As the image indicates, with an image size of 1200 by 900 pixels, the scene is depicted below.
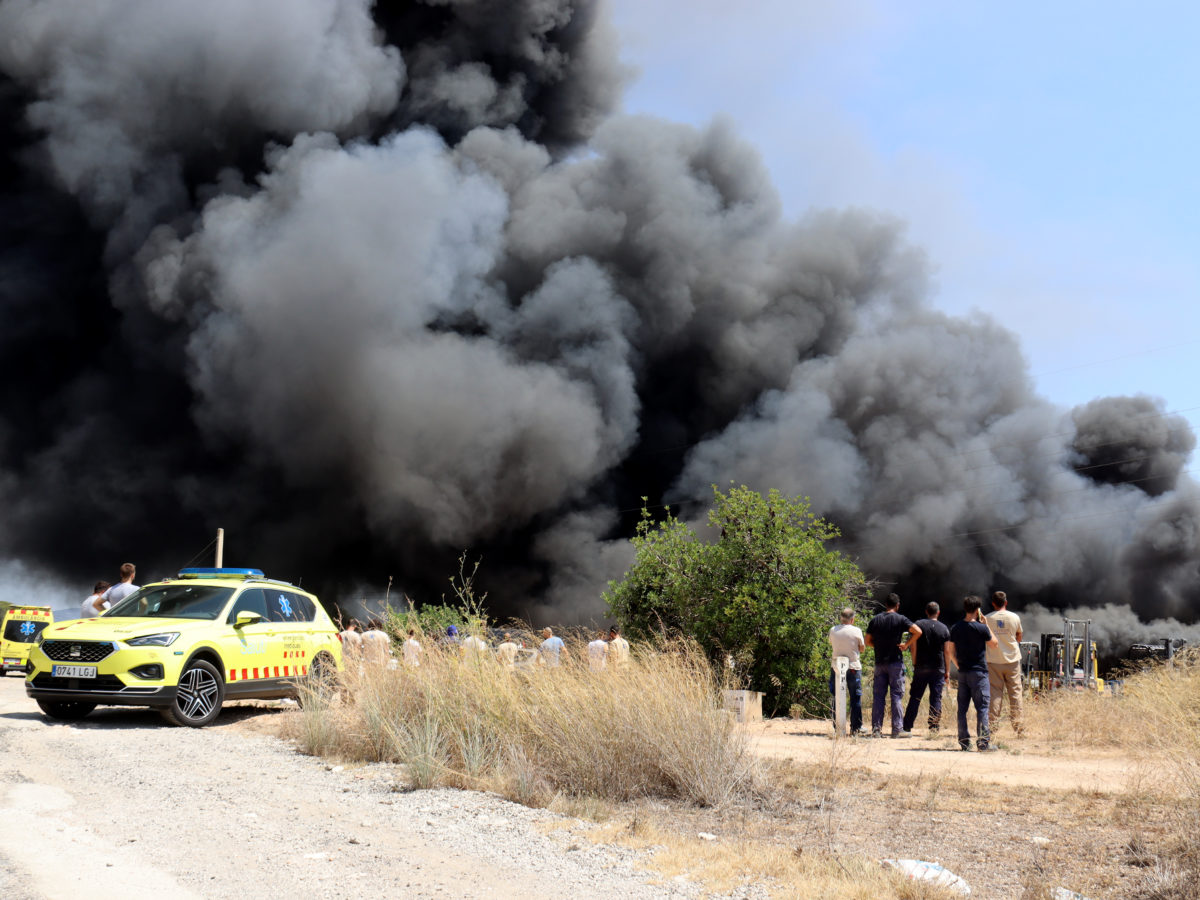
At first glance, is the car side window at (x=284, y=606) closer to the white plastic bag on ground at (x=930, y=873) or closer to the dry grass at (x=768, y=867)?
the dry grass at (x=768, y=867)

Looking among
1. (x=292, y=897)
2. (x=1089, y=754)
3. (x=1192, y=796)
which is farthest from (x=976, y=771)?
(x=292, y=897)

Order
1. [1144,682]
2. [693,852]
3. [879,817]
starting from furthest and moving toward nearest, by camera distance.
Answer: [1144,682], [879,817], [693,852]

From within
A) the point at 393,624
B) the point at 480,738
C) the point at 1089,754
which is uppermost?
the point at 393,624

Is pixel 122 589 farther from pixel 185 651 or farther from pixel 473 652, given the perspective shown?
pixel 473 652

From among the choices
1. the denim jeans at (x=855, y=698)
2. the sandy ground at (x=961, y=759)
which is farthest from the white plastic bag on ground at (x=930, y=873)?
the denim jeans at (x=855, y=698)

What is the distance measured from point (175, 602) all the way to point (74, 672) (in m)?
1.31

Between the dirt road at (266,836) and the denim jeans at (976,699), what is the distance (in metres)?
5.24

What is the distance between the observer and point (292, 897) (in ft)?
12.0

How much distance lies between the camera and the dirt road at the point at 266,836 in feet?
12.7

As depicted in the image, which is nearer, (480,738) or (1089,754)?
(480,738)

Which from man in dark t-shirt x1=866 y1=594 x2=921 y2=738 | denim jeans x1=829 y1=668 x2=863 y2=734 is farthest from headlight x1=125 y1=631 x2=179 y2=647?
man in dark t-shirt x1=866 y1=594 x2=921 y2=738

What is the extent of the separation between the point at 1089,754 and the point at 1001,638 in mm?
1558

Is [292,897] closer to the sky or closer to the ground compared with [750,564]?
closer to the ground

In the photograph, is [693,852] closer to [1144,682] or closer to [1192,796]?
[1192,796]
